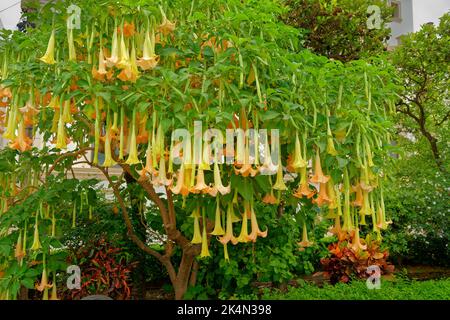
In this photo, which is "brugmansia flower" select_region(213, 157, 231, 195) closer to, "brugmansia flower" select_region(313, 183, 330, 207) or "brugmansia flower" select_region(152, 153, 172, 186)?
"brugmansia flower" select_region(152, 153, 172, 186)

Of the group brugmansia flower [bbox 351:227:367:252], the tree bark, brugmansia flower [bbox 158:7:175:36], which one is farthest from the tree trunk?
brugmansia flower [bbox 158:7:175:36]

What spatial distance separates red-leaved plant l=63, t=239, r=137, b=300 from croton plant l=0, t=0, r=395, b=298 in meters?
2.23

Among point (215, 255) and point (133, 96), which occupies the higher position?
point (133, 96)

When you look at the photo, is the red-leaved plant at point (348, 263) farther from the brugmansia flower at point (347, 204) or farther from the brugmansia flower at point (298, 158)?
the brugmansia flower at point (298, 158)

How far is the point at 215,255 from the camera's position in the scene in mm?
4445

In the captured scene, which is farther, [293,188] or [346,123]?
[293,188]

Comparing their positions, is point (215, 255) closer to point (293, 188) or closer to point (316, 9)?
point (293, 188)

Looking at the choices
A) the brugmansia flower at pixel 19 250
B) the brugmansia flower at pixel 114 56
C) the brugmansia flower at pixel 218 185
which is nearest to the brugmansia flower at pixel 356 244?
the brugmansia flower at pixel 218 185

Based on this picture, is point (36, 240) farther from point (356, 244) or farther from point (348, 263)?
point (348, 263)

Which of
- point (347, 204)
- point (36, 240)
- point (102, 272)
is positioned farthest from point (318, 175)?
point (102, 272)

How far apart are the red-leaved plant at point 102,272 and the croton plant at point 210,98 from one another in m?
2.23

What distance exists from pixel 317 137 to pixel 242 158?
427mm

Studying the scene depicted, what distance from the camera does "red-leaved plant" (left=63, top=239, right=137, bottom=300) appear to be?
4.32m

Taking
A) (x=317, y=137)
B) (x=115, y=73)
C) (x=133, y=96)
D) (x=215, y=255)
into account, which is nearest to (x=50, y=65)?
(x=115, y=73)
